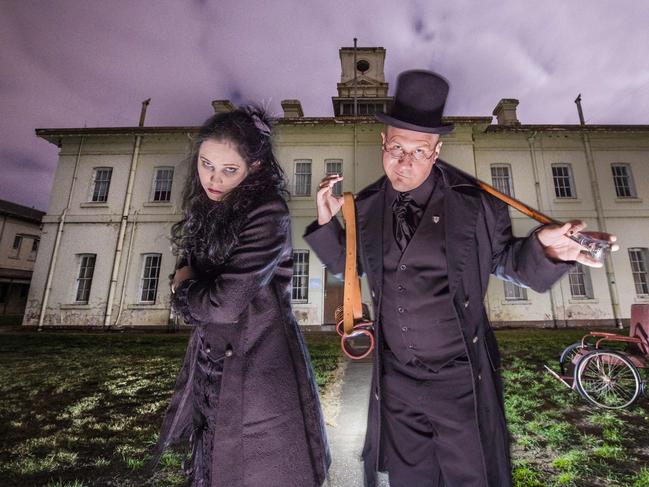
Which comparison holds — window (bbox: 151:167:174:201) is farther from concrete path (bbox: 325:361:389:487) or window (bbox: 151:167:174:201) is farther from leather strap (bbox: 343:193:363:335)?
leather strap (bbox: 343:193:363:335)

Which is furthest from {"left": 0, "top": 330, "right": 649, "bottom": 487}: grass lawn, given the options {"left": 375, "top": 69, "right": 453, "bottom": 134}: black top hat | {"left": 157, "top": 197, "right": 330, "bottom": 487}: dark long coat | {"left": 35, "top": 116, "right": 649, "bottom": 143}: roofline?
{"left": 35, "top": 116, "right": 649, "bottom": 143}: roofline

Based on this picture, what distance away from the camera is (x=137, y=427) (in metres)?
3.88

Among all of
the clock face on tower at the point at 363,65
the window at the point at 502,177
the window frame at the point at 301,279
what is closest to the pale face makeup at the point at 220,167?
the window frame at the point at 301,279

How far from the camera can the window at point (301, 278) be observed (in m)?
14.1

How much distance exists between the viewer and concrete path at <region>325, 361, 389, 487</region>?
274cm

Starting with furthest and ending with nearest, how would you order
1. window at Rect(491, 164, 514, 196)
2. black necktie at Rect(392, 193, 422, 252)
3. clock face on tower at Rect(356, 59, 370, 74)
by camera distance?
clock face on tower at Rect(356, 59, 370, 74)
window at Rect(491, 164, 514, 196)
black necktie at Rect(392, 193, 422, 252)

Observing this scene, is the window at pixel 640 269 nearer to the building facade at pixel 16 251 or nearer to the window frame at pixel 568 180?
the window frame at pixel 568 180

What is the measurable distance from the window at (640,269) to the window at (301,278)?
14.5 meters

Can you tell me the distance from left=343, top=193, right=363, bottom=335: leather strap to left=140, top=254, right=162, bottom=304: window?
1472cm

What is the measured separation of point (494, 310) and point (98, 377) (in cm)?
1396

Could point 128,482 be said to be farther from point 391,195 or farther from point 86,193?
point 86,193

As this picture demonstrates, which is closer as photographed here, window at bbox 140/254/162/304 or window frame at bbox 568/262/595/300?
window frame at bbox 568/262/595/300

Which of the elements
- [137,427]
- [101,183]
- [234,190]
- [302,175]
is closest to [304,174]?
[302,175]

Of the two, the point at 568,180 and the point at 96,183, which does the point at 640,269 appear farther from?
the point at 96,183
